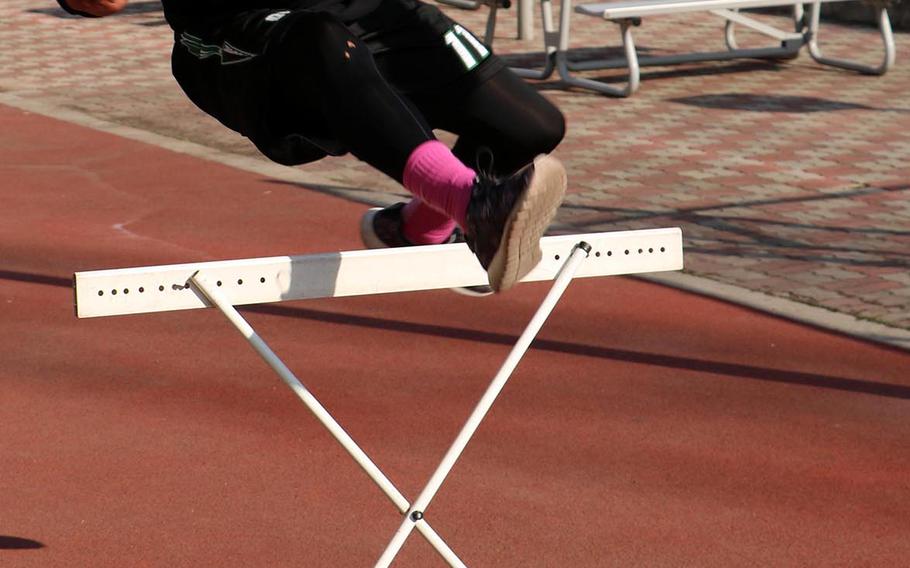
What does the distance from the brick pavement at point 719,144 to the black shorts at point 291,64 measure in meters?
3.37

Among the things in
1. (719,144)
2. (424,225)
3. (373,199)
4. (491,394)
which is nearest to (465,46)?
(424,225)

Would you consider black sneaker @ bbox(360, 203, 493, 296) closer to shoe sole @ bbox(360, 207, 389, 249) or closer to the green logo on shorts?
shoe sole @ bbox(360, 207, 389, 249)

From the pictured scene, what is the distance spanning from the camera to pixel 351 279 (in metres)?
3.36

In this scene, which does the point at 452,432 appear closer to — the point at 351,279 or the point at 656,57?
the point at 351,279

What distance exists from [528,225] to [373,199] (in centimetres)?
563

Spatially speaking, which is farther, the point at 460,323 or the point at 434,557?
the point at 460,323

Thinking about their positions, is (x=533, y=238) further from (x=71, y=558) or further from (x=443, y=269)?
(x=71, y=558)

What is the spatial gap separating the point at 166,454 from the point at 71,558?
0.81 m

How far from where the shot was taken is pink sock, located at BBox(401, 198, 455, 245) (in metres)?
4.01

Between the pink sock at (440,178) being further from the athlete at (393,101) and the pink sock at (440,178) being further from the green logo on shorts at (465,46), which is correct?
the green logo on shorts at (465,46)

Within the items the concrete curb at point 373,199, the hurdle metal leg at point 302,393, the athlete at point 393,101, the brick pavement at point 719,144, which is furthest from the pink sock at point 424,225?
the brick pavement at point 719,144

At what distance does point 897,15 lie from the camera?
15.5 m

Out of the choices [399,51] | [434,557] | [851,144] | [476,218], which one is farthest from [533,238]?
[851,144]

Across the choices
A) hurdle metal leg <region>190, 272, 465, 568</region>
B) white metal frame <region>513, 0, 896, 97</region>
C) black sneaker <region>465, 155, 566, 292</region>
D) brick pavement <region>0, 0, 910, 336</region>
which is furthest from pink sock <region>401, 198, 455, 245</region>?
white metal frame <region>513, 0, 896, 97</region>
